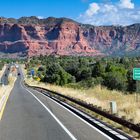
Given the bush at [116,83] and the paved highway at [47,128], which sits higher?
the paved highway at [47,128]

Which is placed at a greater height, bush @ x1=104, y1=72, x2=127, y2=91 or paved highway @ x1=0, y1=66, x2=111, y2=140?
paved highway @ x1=0, y1=66, x2=111, y2=140

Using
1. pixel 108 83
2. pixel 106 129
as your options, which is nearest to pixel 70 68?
pixel 108 83

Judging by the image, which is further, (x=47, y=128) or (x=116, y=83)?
(x=116, y=83)

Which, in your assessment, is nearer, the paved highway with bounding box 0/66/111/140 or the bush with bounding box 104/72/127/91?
the paved highway with bounding box 0/66/111/140

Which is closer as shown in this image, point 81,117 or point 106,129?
point 106,129

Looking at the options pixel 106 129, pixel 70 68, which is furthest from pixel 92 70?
pixel 106 129

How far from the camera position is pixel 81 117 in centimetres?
1775

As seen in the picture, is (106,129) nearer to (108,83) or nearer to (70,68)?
(108,83)

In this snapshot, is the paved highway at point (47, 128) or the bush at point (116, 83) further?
the bush at point (116, 83)

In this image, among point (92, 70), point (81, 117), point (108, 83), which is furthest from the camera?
point (92, 70)

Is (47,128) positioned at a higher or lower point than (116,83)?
higher

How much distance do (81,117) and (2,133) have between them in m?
5.30

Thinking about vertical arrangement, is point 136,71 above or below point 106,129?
above

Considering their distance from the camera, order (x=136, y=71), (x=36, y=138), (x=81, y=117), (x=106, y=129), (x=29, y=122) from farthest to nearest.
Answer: (x=136, y=71) < (x=81, y=117) < (x=29, y=122) < (x=106, y=129) < (x=36, y=138)
